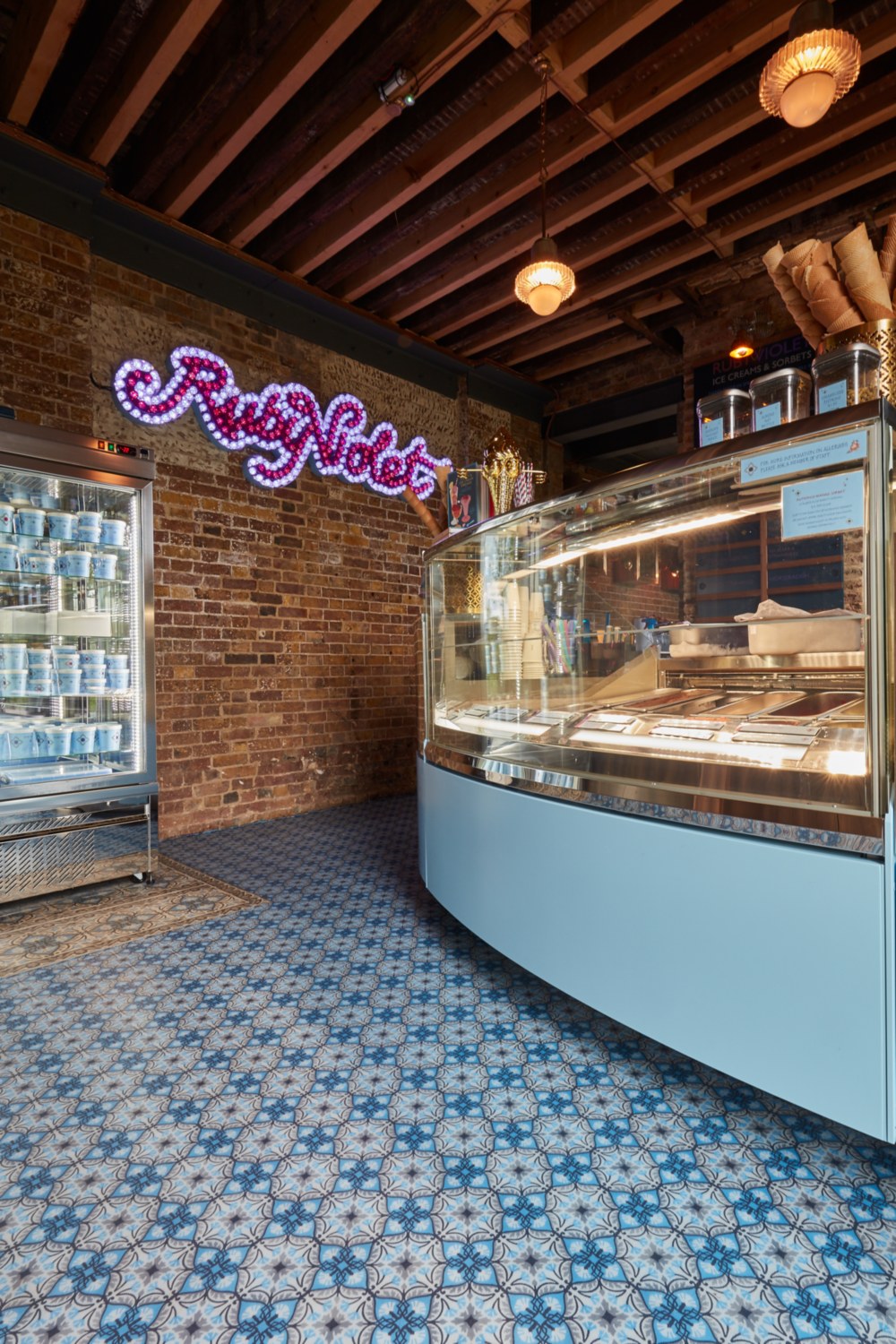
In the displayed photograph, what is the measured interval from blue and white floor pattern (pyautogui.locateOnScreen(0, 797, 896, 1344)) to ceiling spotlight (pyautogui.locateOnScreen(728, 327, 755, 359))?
523cm

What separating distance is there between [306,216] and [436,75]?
137cm

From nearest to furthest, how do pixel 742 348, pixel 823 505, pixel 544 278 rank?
1. pixel 823 505
2. pixel 544 278
3. pixel 742 348

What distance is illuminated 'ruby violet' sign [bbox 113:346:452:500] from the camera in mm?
4430

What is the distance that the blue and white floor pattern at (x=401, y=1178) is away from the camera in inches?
47.5

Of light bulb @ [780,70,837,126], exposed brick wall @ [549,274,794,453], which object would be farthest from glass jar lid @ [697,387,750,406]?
exposed brick wall @ [549,274,794,453]

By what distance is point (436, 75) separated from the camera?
3.40 meters

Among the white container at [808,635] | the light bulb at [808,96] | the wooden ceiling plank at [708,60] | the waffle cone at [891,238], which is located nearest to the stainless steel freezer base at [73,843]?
the white container at [808,635]

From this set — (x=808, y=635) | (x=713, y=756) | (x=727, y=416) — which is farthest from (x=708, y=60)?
(x=713, y=756)

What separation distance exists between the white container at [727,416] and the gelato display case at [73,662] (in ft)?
9.67

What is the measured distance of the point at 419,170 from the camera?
410 cm

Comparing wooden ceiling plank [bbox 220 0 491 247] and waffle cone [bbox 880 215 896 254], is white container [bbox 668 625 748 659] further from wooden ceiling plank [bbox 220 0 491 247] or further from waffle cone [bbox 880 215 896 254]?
wooden ceiling plank [bbox 220 0 491 247]

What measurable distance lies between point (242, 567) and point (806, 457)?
414cm

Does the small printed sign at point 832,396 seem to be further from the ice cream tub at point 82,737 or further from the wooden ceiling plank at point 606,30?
the ice cream tub at point 82,737

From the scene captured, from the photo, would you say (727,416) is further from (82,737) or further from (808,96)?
(82,737)
